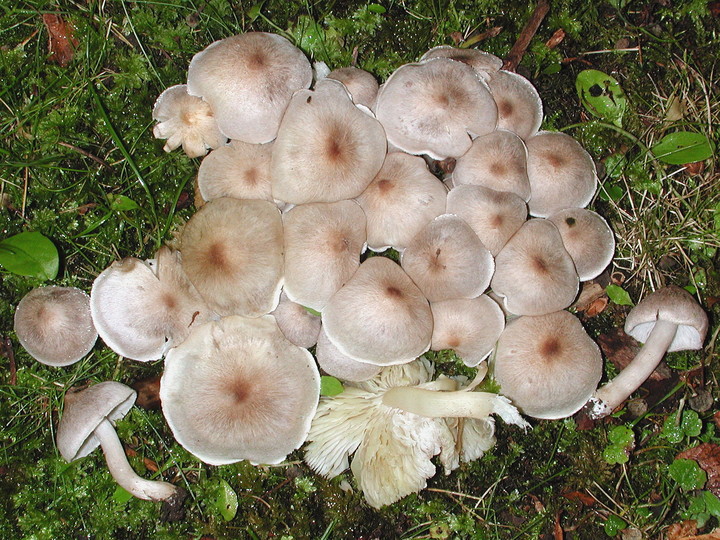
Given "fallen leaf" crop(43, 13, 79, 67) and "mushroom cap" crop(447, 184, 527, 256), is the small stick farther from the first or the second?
"fallen leaf" crop(43, 13, 79, 67)

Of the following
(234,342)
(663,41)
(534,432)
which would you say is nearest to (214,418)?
(234,342)

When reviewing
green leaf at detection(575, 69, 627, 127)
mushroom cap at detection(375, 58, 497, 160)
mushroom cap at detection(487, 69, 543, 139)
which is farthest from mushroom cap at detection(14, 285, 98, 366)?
green leaf at detection(575, 69, 627, 127)

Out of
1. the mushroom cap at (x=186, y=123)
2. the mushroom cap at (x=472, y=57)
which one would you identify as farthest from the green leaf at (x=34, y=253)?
the mushroom cap at (x=472, y=57)

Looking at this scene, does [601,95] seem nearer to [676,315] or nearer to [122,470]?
[676,315]

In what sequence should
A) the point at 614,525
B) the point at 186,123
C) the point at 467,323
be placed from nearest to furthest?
1. the point at 467,323
2. the point at 186,123
3. the point at 614,525

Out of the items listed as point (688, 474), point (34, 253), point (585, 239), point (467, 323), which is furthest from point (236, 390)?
point (688, 474)

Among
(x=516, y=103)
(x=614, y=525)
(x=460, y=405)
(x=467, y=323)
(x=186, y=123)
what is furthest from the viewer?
(x=614, y=525)

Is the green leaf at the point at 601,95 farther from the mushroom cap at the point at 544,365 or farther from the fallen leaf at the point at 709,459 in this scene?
the fallen leaf at the point at 709,459
